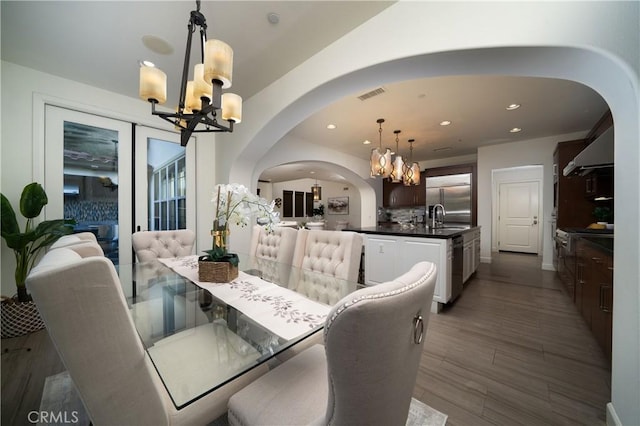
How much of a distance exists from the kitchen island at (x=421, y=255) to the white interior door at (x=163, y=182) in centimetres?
284

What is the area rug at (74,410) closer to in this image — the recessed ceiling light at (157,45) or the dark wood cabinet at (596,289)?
the dark wood cabinet at (596,289)

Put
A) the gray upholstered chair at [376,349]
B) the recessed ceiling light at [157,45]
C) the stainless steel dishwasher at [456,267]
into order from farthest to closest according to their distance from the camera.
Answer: the stainless steel dishwasher at [456,267] → the recessed ceiling light at [157,45] → the gray upholstered chair at [376,349]

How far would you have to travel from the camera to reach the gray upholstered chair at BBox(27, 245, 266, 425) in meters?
0.54

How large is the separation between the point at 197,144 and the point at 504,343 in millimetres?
4595

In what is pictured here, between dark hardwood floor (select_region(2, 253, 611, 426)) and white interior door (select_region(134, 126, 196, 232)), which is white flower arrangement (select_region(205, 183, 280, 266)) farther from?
white interior door (select_region(134, 126, 196, 232))

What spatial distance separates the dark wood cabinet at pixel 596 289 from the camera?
1.64 metres

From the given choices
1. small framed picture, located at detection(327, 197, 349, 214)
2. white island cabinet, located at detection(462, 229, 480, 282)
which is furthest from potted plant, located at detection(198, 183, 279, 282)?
small framed picture, located at detection(327, 197, 349, 214)

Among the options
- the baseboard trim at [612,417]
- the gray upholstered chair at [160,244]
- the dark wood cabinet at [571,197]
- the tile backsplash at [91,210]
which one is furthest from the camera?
the dark wood cabinet at [571,197]

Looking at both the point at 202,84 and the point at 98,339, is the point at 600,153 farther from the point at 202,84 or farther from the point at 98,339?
the point at 98,339

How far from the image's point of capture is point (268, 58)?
2262 mm

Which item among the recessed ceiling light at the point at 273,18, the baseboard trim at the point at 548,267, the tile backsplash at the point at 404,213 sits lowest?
the baseboard trim at the point at 548,267

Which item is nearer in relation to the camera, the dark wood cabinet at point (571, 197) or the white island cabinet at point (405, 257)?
the white island cabinet at point (405, 257)

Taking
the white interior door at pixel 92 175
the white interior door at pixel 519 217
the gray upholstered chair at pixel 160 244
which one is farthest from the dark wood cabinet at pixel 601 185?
the white interior door at pixel 92 175

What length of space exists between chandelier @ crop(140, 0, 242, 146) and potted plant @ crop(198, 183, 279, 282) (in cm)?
49
